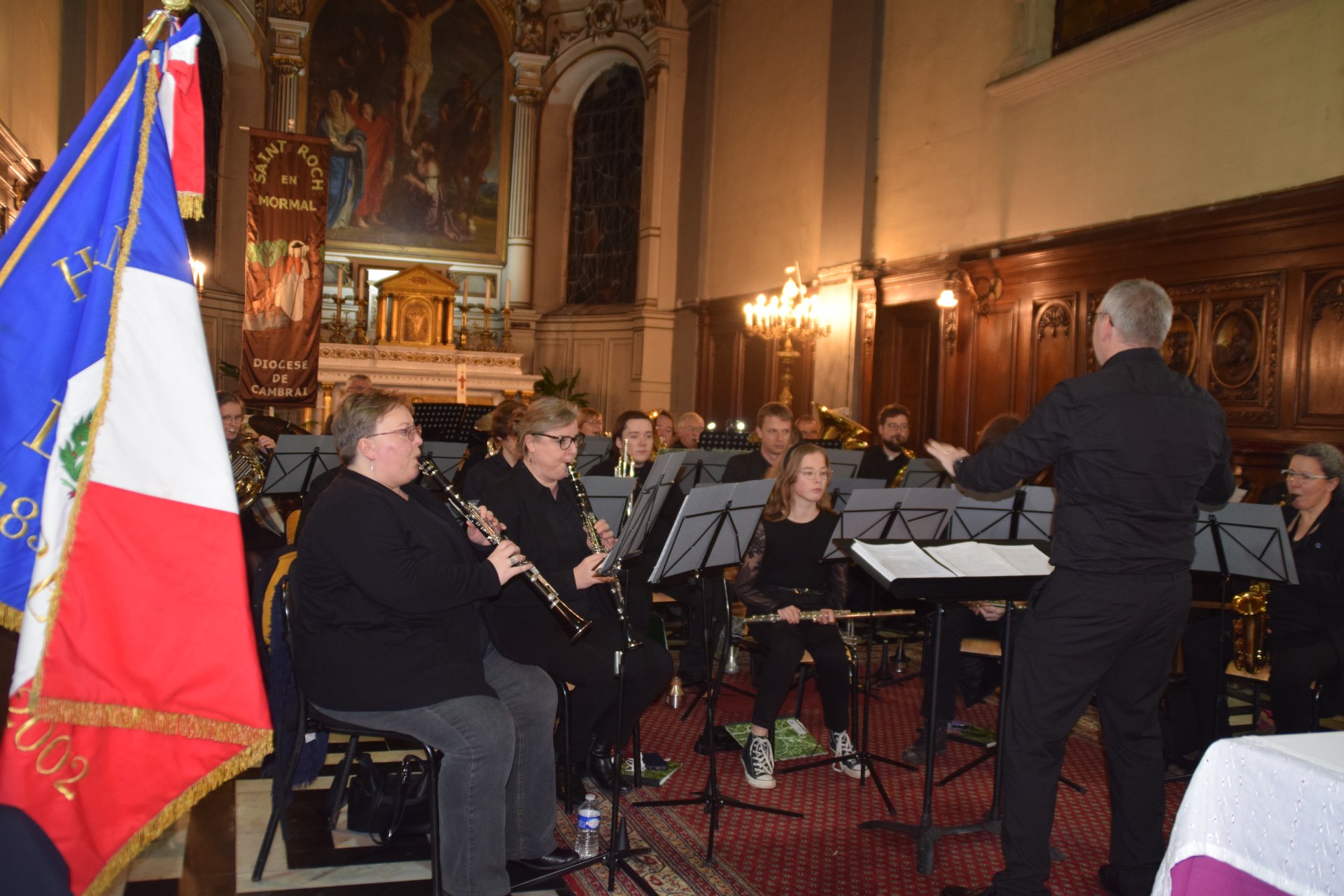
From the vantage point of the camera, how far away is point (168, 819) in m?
1.99

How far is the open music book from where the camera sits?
3.35 metres

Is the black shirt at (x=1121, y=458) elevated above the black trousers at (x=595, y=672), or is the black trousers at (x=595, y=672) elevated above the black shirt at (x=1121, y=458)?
the black shirt at (x=1121, y=458)

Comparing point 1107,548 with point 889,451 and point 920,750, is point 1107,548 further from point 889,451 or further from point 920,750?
point 889,451

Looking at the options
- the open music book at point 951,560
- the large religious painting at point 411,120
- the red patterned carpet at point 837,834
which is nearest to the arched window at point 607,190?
the large religious painting at point 411,120

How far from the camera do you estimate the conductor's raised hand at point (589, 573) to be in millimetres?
3623

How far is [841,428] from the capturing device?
9562 mm

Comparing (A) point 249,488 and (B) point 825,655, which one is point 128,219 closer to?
(B) point 825,655

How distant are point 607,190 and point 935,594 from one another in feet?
46.9

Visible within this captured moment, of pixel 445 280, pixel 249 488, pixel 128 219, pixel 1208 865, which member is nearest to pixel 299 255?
pixel 249 488

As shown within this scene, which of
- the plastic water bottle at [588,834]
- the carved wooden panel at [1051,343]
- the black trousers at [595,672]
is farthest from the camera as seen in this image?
the carved wooden panel at [1051,343]

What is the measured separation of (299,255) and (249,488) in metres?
3.99

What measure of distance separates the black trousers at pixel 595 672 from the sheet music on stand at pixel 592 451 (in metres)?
2.91

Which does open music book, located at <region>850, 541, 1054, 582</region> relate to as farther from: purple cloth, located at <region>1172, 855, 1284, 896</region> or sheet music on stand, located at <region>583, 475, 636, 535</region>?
sheet music on stand, located at <region>583, 475, 636, 535</region>

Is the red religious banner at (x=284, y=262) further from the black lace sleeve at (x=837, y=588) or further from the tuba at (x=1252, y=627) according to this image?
the tuba at (x=1252, y=627)
